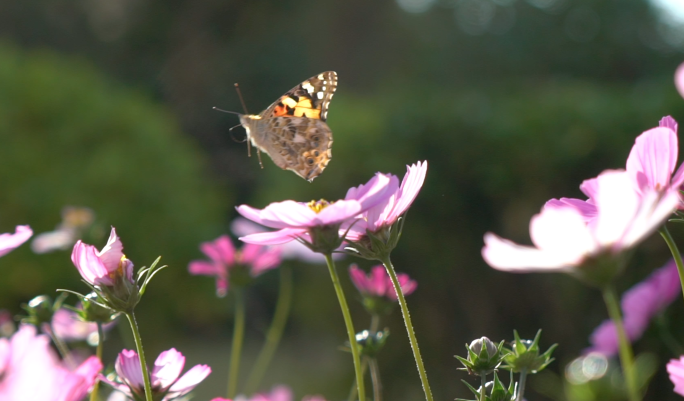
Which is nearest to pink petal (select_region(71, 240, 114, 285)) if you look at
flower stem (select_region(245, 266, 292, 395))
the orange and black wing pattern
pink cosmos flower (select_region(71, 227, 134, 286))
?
pink cosmos flower (select_region(71, 227, 134, 286))

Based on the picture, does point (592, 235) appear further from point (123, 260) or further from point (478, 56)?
point (478, 56)

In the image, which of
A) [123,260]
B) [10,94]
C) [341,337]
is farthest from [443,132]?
[10,94]

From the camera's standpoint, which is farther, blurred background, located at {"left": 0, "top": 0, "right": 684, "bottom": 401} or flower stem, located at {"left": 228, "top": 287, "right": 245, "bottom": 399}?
blurred background, located at {"left": 0, "top": 0, "right": 684, "bottom": 401}

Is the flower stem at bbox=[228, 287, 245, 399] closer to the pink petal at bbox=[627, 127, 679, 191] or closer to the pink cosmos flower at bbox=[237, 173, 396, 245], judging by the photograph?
the pink cosmos flower at bbox=[237, 173, 396, 245]

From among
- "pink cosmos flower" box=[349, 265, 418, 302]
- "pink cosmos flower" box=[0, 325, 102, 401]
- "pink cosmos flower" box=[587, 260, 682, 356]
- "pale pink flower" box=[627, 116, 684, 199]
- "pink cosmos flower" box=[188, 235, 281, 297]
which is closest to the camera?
"pink cosmos flower" box=[0, 325, 102, 401]

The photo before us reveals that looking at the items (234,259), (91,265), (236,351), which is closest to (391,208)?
(91,265)

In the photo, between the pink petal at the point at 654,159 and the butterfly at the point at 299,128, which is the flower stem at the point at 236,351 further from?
the pink petal at the point at 654,159

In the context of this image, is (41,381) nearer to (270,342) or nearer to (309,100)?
(270,342)

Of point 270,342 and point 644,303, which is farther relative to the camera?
point 270,342
